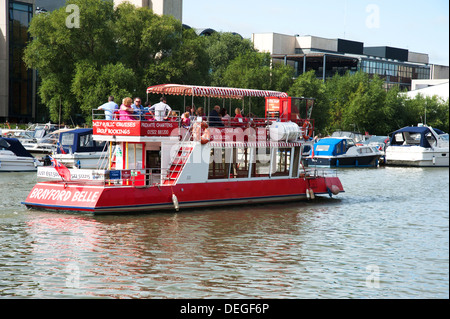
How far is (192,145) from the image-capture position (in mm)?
25781

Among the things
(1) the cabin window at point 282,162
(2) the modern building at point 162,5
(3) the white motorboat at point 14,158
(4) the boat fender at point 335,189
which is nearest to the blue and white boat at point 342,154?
(4) the boat fender at point 335,189

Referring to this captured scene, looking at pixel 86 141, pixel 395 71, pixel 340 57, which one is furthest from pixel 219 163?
pixel 395 71

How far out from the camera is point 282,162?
29.4m

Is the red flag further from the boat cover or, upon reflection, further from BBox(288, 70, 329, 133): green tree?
BBox(288, 70, 329, 133): green tree

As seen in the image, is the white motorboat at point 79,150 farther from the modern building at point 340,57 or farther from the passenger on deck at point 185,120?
the modern building at point 340,57

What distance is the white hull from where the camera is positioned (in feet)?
186

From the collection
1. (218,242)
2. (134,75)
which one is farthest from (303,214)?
(134,75)

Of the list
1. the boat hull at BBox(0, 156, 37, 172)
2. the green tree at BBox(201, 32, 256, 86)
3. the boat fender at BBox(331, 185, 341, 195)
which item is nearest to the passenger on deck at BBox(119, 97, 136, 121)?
the boat fender at BBox(331, 185, 341, 195)

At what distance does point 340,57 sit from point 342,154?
62.4 metres

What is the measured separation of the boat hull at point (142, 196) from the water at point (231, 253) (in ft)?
1.39

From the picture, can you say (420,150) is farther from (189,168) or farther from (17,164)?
(189,168)

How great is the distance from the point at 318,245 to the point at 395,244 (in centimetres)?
249

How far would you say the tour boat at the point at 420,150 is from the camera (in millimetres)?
56750

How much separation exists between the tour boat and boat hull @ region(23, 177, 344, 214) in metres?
31.9
